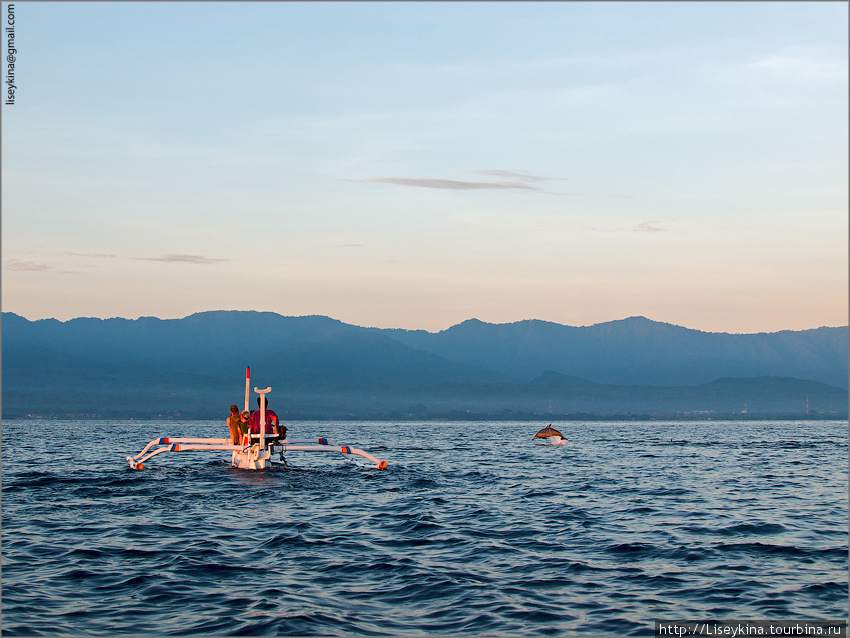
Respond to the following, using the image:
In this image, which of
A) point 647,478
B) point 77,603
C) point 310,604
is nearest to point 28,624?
point 77,603

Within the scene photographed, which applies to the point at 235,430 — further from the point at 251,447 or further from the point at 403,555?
the point at 403,555

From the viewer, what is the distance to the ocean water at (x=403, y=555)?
17.2 m

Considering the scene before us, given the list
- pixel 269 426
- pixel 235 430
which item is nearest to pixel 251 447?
pixel 269 426

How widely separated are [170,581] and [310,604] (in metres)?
3.82

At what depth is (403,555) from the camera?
23.0 metres

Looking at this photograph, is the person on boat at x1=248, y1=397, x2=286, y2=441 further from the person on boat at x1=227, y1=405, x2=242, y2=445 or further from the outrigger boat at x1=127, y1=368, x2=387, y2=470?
the person on boat at x1=227, y1=405, x2=242, y2=445

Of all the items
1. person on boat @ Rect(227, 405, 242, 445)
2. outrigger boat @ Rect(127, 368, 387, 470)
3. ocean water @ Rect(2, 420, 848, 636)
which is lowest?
ocean water @ Rect(2, 420, 848, 636)

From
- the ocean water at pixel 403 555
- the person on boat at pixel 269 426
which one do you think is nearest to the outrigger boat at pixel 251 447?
the person on boat at pixel 269 426

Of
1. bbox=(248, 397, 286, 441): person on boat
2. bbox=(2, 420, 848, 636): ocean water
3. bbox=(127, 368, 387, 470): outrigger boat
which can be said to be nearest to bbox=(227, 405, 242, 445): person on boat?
bbox=(127, 368, 387, 470): outrigger boat

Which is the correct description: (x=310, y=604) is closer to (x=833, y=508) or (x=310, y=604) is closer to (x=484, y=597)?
(x=484, y=597)

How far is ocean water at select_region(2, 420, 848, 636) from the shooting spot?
17219 millimetres

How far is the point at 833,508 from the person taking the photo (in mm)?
33875

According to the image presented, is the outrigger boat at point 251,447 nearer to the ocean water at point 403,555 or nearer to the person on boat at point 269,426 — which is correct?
the person on boat at point 269,426

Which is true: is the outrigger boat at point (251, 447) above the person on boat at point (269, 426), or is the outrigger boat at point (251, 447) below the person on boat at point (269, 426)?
below
